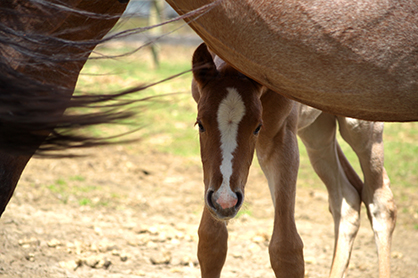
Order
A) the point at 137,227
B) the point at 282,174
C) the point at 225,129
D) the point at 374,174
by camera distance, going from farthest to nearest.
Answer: the point at 137,227 < the point at 374,174 < the point at 282,174 < the point at 225,129

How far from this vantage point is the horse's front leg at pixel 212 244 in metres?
2.61

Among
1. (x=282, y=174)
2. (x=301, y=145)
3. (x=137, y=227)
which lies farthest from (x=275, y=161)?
(x=301, y=145)

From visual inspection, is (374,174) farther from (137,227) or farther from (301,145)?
(301,145)

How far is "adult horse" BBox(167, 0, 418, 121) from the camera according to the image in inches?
62.9

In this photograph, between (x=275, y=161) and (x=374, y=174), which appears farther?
(x=374, y=174)

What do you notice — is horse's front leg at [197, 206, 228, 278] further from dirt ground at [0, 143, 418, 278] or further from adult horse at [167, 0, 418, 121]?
adult horse at [167, 0, 418, 121]

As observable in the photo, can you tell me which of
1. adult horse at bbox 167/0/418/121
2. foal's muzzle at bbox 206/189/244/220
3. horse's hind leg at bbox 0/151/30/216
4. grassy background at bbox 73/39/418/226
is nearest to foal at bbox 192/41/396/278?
foal's muzzle at bbox 206/189/244/220

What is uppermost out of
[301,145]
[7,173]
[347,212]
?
[301,145]

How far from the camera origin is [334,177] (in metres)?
3.66

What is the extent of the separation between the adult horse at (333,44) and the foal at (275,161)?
228 millimetres

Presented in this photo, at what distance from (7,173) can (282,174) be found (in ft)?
4.85

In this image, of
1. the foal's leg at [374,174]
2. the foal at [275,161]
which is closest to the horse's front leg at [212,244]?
the foal at [275,161]

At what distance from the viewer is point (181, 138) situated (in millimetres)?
6949

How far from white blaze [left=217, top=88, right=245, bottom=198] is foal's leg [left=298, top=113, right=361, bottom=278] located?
5.69 ft
